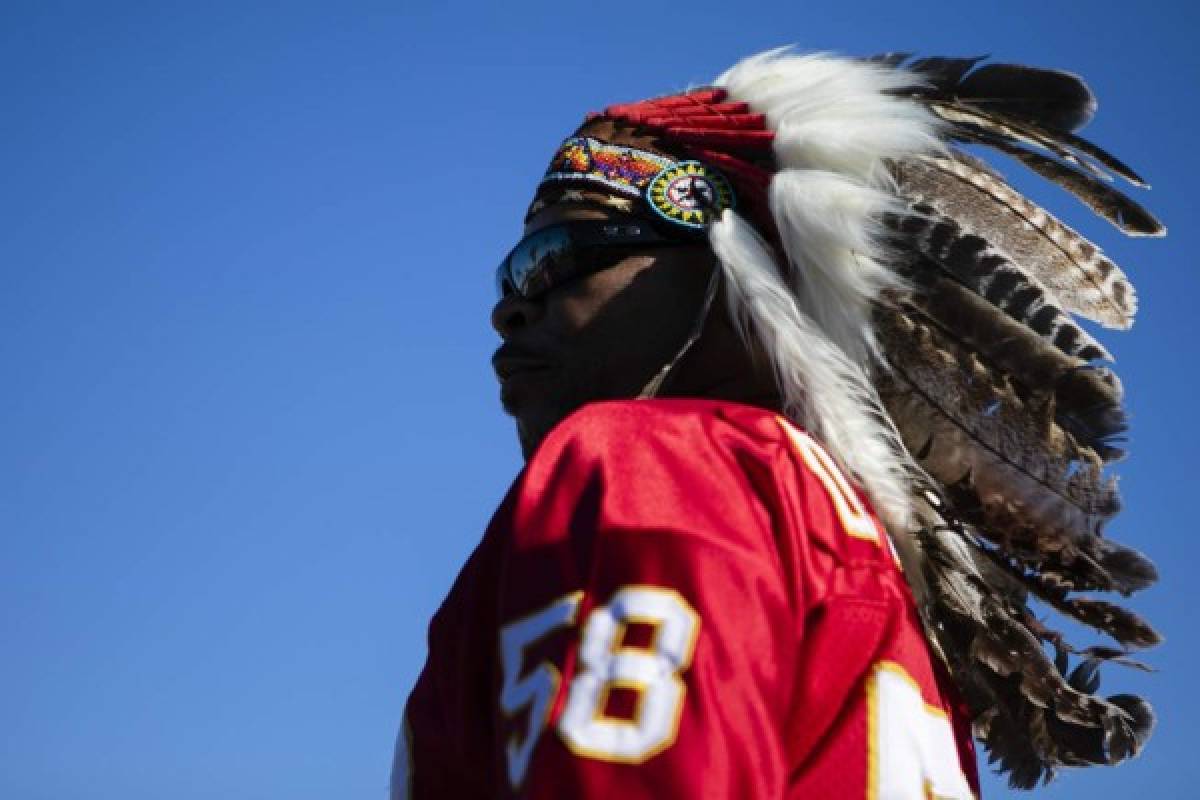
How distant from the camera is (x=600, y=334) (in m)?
2.85

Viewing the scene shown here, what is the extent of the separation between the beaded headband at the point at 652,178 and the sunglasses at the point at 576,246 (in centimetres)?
5

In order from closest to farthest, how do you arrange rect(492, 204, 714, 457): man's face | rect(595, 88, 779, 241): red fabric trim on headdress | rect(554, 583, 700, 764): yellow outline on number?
rect(554, 583, 700, 764): yellow outline on number → rect(492, 204, 714, 457): man's face → rect(595, 88, 779, 241): red fabric trim on headdress

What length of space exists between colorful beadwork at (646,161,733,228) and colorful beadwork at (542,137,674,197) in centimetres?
3

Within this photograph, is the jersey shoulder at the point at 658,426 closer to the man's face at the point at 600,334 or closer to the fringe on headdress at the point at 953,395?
the fringe on headdress at the point at 953,395

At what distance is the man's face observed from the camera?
283cm

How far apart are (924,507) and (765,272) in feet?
1.51

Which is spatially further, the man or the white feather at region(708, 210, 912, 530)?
the white feather at region(708, 210, 912, 530)

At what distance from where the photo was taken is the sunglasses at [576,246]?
2.91m

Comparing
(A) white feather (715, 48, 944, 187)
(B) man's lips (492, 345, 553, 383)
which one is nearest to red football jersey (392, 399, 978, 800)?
(B) man's lips (492, 345, 553, 383)

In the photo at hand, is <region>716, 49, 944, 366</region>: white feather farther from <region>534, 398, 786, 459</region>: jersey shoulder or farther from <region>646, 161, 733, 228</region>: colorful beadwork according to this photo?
<region>534, 398, 786, 459</region>: jersey shoulder

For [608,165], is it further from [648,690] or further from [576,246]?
[648,690]

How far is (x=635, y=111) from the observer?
312cm

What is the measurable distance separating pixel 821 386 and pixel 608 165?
2.03ft

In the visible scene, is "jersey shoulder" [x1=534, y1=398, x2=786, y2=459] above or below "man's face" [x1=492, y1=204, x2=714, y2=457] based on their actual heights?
below
